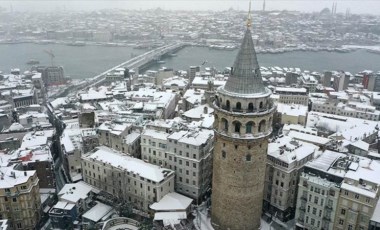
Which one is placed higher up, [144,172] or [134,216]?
[144,172]

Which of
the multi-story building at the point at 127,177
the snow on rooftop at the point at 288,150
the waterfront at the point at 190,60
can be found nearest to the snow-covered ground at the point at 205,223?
the multi-story building at the point at 127,177

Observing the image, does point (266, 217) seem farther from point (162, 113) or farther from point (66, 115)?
point (66, 115)

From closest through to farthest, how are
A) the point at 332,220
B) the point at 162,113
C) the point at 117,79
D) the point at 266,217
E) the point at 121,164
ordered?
the point at 332,220 → the point at 266,217 → the point at 121,164 → the point at 162,113 → the point at 117,79

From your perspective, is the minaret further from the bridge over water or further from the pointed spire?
the bridge over water

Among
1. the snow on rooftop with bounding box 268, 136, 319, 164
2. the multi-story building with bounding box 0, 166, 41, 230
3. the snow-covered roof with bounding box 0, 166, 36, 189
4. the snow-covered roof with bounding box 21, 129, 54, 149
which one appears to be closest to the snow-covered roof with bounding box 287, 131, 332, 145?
the snow on rooftop with bounding box 268, 136, 319, 164

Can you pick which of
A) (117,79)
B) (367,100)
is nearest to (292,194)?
(367,100)

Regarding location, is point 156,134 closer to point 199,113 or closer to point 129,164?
point 129,164

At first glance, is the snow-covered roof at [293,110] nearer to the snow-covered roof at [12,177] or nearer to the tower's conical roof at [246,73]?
the tower's conical roof at [246,73]
